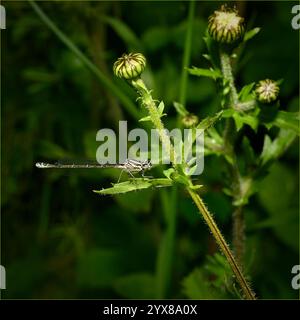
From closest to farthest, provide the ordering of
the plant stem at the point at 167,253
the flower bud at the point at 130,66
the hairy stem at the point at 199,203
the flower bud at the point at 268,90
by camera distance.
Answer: the hairy stem at the point at 199,203, the flower bud at the point at 130,66, the flower bud at the point at 268,90, the plant stem at the point at 167,253

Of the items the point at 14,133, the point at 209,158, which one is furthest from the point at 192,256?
the point at 14,133

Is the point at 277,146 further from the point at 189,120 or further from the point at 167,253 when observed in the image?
the point at 167,253

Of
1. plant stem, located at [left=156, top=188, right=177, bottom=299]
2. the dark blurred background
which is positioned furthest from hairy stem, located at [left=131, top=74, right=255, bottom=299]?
the dark blurred background

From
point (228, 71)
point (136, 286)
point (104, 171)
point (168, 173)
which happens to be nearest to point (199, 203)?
point (168, 173)

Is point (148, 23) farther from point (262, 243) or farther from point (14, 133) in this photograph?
point (262, 243)

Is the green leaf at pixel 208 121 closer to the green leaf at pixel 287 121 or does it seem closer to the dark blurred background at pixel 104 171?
the green leaf at pixel 287 121

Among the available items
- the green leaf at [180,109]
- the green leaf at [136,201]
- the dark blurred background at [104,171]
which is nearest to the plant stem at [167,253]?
the dark blurred background at [104,171]
